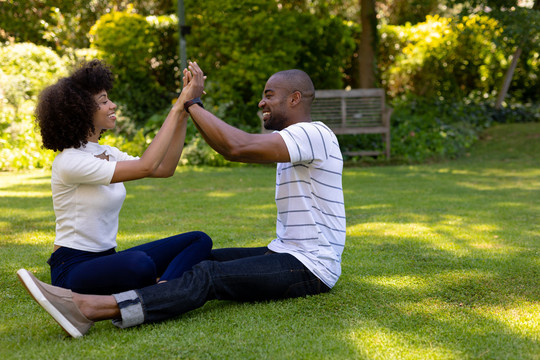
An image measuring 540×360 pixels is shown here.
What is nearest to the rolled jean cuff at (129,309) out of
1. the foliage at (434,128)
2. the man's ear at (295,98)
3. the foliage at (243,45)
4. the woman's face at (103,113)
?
the woman's face at (103,113)

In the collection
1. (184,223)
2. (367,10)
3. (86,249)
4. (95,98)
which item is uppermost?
(367,10)

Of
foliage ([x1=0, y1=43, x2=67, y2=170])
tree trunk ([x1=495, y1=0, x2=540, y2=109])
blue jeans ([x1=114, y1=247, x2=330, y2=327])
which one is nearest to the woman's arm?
blue jeans ([x1=114, y1=247, x2=330, y2=327])

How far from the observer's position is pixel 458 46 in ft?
56.4

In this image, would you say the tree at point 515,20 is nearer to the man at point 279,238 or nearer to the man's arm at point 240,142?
the man at point 279,238

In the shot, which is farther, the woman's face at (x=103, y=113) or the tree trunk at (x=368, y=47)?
the tree trunk at (x=368, y=47)

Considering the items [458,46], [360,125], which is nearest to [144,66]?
[360,125]

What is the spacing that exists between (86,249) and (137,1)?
1685cm

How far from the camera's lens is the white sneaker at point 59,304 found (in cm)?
277

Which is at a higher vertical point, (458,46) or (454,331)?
(458,46)

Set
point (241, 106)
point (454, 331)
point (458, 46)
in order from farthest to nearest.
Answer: point (458, 46) → point (241, 106) → point (454, 331)

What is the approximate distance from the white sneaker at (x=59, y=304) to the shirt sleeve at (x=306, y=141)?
131 cm

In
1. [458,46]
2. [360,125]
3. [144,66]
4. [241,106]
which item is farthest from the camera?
[458,46]

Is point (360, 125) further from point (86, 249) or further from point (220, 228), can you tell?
point (86, 249)

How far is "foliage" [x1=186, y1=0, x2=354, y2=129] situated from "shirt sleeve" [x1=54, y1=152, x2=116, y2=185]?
10174 mm
